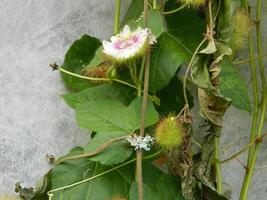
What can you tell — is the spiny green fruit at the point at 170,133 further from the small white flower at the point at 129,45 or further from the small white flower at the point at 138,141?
the small white flower at the point at 129,45

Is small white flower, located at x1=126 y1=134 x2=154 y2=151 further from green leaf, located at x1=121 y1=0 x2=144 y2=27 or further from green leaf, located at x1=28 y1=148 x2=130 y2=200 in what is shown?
green leaf, located at x1=121 y1=0 x2=144 y2=27

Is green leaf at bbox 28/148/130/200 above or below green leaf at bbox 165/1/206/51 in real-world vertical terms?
below

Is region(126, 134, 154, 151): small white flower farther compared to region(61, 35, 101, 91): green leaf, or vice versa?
region(61, 35, 101, 91): green leaf

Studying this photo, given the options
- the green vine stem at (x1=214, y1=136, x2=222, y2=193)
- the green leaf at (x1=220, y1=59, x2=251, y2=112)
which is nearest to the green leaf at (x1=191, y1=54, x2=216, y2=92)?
the green leaf at (x1=220, y1=59, x2=251, y2=112)

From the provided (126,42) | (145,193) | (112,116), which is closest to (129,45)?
(126,42)

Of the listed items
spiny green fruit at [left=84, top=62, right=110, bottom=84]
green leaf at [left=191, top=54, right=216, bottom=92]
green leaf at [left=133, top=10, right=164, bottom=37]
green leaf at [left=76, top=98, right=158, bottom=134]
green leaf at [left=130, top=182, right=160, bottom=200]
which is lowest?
green leaf at [left=130, top=182, right=160, bottom=200]

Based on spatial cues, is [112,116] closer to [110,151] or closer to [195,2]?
[110,151]
